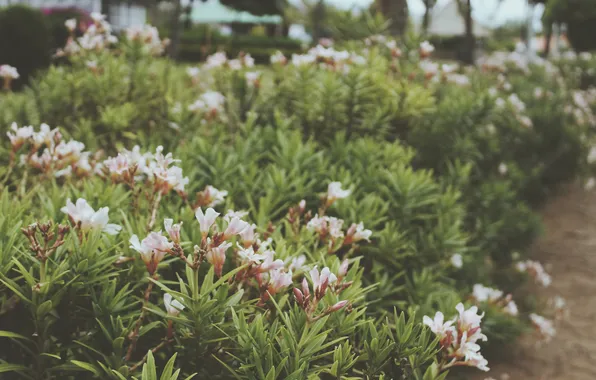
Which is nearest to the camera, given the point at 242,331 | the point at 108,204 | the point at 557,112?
the point at 242,331

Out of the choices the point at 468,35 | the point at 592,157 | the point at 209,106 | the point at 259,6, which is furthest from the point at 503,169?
the point at 259,6

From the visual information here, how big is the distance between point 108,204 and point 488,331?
2524 mm

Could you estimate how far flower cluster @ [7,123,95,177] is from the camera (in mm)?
2393

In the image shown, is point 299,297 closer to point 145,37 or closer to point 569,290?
point 145,37

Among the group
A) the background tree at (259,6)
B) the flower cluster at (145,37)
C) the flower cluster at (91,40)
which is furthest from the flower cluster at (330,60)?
the background tree at (259,6)

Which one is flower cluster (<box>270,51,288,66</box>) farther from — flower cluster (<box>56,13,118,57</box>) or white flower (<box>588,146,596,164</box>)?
white flower (<box>588,146,596,164</box>)

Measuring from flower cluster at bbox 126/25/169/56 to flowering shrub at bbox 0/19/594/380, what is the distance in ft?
0.05

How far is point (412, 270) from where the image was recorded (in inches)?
121

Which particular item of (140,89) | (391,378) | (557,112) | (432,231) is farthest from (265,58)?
(391,378)

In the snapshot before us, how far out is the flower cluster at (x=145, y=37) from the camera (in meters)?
4.54

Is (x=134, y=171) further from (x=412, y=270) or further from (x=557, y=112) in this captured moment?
(x=557, y=112)

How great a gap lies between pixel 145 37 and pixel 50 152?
2329 millimetres

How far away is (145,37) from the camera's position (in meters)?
4.56

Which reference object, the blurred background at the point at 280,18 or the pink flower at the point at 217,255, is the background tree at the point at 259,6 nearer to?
the blurred background at the point at 280,18
